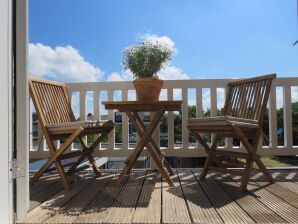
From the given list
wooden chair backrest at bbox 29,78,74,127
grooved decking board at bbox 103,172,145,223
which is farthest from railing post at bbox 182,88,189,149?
wooden chair backrest at bbox 29,78,74,127

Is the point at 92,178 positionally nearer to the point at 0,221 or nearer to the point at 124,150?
the point at 124,150

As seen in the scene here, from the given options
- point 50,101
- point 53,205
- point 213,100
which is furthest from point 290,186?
point 50,101

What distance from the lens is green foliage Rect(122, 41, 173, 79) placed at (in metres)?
2.98

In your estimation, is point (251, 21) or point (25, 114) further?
point (251, 21)

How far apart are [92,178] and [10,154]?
1436 mm

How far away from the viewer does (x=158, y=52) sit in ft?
9.78

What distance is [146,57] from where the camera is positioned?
9.80ft

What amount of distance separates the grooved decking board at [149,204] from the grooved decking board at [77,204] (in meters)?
0.34

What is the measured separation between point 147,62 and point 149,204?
1441 mm

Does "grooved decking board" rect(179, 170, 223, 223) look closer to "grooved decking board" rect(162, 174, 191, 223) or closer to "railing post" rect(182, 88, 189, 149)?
"grooved decking board" rect(162, 174, 191, 223)

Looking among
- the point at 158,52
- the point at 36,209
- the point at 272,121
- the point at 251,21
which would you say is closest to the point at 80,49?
the point at 251,21

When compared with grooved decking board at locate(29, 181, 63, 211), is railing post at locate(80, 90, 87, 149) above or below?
above

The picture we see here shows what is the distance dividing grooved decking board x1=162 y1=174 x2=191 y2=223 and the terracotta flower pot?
86 cm

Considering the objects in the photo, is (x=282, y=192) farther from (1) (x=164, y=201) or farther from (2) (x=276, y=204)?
(1) (x=164, y=201)
